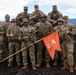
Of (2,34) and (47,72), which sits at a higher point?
(2,34)

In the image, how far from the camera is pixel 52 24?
1494 centimetres

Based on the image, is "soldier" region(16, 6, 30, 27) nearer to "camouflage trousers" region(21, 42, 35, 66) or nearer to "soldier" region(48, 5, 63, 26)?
"soldier" region(48, 5, 63, 26)

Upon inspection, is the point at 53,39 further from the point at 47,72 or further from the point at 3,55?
the point at 3,55

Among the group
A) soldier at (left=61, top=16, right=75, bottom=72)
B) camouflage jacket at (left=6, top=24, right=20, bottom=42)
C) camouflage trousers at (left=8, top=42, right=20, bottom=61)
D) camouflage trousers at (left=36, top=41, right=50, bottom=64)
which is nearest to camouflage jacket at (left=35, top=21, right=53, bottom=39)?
camouflage trousers at (left=36, top=41, right=50, bottom=64)

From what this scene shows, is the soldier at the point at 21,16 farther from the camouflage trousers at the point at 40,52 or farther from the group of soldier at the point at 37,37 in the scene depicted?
the camouflage trousers at the point at 40,52

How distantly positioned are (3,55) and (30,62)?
1.61 meters

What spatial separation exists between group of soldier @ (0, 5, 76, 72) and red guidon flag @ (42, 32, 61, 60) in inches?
11.8

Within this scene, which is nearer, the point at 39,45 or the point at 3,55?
the point at 39,45

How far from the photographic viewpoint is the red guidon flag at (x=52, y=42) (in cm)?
1346

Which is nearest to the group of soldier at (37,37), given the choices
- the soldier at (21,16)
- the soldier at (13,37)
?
the soldier at (13,37)

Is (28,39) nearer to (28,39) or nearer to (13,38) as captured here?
(28,39)

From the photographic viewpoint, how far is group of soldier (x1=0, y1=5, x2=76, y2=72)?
527 inches

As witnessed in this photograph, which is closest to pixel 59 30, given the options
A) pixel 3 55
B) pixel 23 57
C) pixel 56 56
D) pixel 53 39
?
pixel 53 39

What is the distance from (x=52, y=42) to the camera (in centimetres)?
1377
